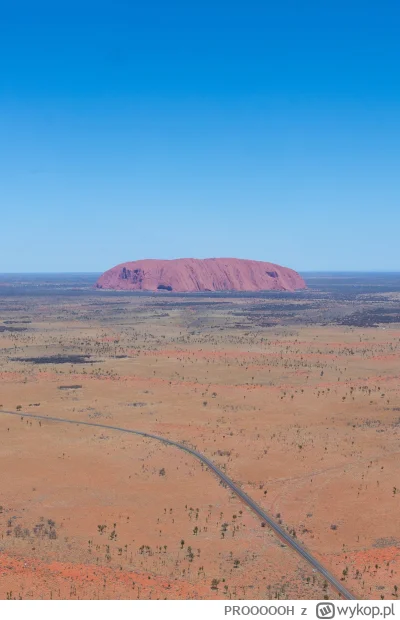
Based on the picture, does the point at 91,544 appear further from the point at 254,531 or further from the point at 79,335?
the point at 79,335

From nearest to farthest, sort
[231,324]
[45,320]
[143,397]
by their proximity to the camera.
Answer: [143,397] → [231,324] → [45,320]

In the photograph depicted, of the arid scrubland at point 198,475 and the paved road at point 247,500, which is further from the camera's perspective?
the arid scrubland at point 198,475

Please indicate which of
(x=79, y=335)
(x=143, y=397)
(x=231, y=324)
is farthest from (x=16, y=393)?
(x=231, y=324)

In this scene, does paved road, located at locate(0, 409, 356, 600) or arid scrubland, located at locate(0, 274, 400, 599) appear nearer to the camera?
paved road, located at locate(0, 409, 356, 600)

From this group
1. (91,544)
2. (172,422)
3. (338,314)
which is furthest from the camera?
(338,314)

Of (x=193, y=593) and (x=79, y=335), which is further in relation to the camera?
(x=79, y=335)
